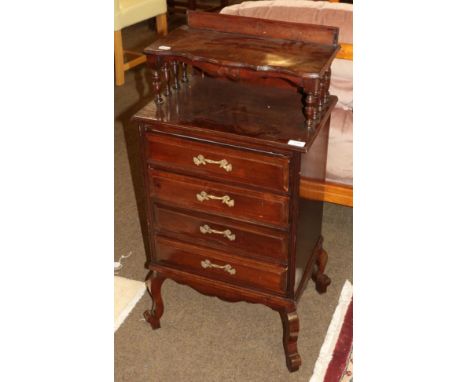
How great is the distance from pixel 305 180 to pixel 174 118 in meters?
0.49

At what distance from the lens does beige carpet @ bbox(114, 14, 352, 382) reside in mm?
2193

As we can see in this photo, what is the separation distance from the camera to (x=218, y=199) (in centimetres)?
193

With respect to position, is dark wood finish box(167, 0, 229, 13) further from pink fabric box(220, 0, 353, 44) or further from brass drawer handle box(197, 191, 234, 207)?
brass drawer handle box(197, 191, 234, 207)

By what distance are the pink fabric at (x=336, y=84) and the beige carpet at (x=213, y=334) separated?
0.47m

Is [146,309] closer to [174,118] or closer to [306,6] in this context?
[174,118]

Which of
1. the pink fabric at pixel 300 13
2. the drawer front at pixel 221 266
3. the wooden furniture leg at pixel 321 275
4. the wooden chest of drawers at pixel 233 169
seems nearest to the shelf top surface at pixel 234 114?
the wooden chest of drawers at pixel 233 169

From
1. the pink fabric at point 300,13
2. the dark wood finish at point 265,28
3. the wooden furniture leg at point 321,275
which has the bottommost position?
the wooden furniture leg at point 321,275

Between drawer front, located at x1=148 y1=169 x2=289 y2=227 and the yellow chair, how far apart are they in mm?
2805

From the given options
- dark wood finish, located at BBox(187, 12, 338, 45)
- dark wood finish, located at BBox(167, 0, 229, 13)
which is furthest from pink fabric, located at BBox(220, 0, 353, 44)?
dark wood finish, located at BBox(167, 0, 229, 13)

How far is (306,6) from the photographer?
2.74 metres

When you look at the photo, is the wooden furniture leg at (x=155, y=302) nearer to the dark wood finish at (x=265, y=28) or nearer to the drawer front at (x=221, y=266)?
the drawer front at (x=221, y=266)

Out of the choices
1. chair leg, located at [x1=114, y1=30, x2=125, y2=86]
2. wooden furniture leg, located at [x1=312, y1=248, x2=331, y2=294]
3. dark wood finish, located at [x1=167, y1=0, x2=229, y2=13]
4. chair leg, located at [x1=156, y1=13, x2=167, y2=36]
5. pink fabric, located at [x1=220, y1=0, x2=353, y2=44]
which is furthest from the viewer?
dark wood finish, located at [x1=167, y1=0, x2=229, y2=13]

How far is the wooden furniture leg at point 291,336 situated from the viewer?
2.06 m
